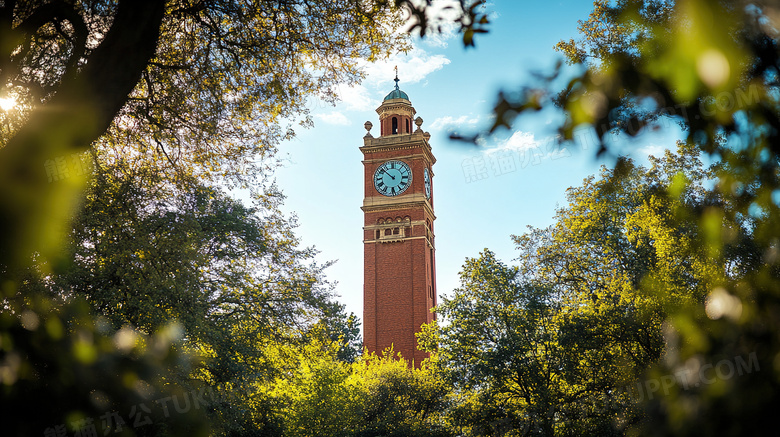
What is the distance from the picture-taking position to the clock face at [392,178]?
5247 centimetres

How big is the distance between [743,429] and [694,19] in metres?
0.92

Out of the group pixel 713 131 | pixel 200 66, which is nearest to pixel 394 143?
pixel 200 66

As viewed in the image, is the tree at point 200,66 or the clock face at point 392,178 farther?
the clock face at point 392,178

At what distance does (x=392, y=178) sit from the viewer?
53156 mm

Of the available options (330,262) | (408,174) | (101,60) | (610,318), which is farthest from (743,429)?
(408,174)

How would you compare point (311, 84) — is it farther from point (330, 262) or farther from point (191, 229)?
point (330, 262)

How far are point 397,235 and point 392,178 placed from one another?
6.10 meters

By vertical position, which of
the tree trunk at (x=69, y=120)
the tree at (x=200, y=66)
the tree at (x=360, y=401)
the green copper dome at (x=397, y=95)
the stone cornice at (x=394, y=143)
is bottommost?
the tree at (x=360, y=401)

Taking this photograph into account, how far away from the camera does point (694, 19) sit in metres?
1.16

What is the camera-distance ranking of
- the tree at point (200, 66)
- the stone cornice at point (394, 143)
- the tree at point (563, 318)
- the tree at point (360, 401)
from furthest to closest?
the stone cornice at point (394, 143) < the tree at point (360, 401) < the tree at point (563, 318) < the tree at point (200, 66)

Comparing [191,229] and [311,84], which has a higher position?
[311,84]

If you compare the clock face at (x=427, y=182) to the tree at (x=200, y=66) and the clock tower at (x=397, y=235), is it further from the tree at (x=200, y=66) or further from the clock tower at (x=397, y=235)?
the tree at (x=200, y=66)

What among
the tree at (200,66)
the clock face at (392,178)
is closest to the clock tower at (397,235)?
the clock face at (392,178)

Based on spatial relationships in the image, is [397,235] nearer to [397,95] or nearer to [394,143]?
[394,143]
